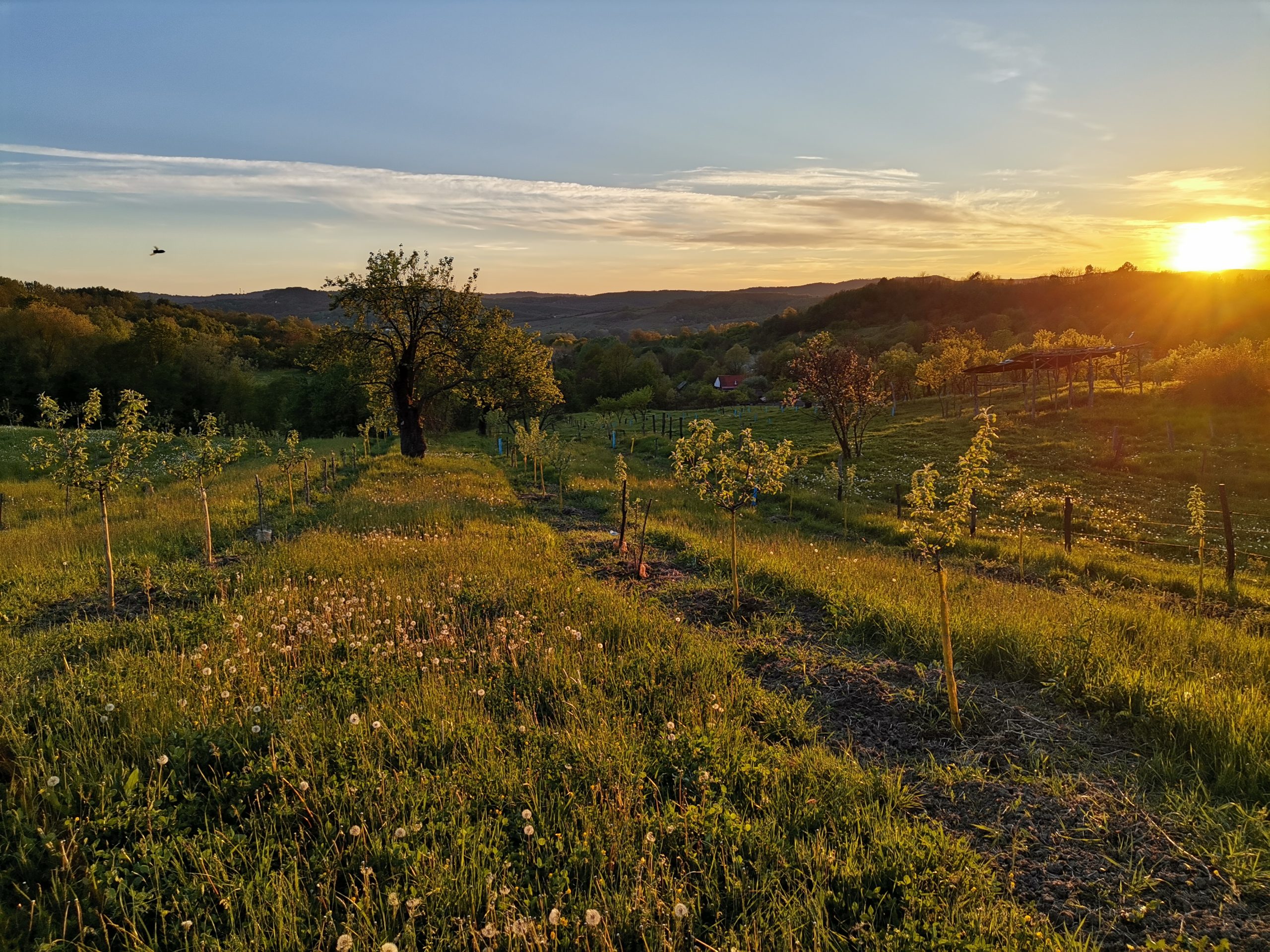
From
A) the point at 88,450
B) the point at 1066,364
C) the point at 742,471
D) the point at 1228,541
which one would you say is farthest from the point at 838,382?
the point at 1066,364

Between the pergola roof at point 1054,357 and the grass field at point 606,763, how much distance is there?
A: 41.7 m

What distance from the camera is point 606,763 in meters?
4.65

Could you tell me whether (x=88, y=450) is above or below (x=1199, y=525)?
above

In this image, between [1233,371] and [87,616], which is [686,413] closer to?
[1233,371]

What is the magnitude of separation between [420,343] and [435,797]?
2787 cm

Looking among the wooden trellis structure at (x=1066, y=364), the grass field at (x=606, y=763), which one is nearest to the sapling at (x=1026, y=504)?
the grass field at (x=606, y=763)

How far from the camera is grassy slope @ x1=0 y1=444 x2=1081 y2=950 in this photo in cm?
337

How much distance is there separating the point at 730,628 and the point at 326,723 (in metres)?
5.09

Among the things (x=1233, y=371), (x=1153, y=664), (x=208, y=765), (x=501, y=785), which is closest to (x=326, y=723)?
(x=208, y=765)

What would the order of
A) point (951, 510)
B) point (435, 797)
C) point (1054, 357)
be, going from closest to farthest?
point (435, 797), point (951, 510), point (1054, 357)

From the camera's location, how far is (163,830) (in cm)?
397

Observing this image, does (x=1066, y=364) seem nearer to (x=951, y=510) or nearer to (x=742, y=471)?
(x=742, y=471)

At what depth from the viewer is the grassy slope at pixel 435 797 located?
3365mm

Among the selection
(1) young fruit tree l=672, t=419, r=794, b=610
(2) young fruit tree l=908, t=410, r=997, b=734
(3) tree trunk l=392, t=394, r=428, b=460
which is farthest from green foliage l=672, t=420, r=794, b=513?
(3) tree trunk l=392, t=394, r=428, b=460
